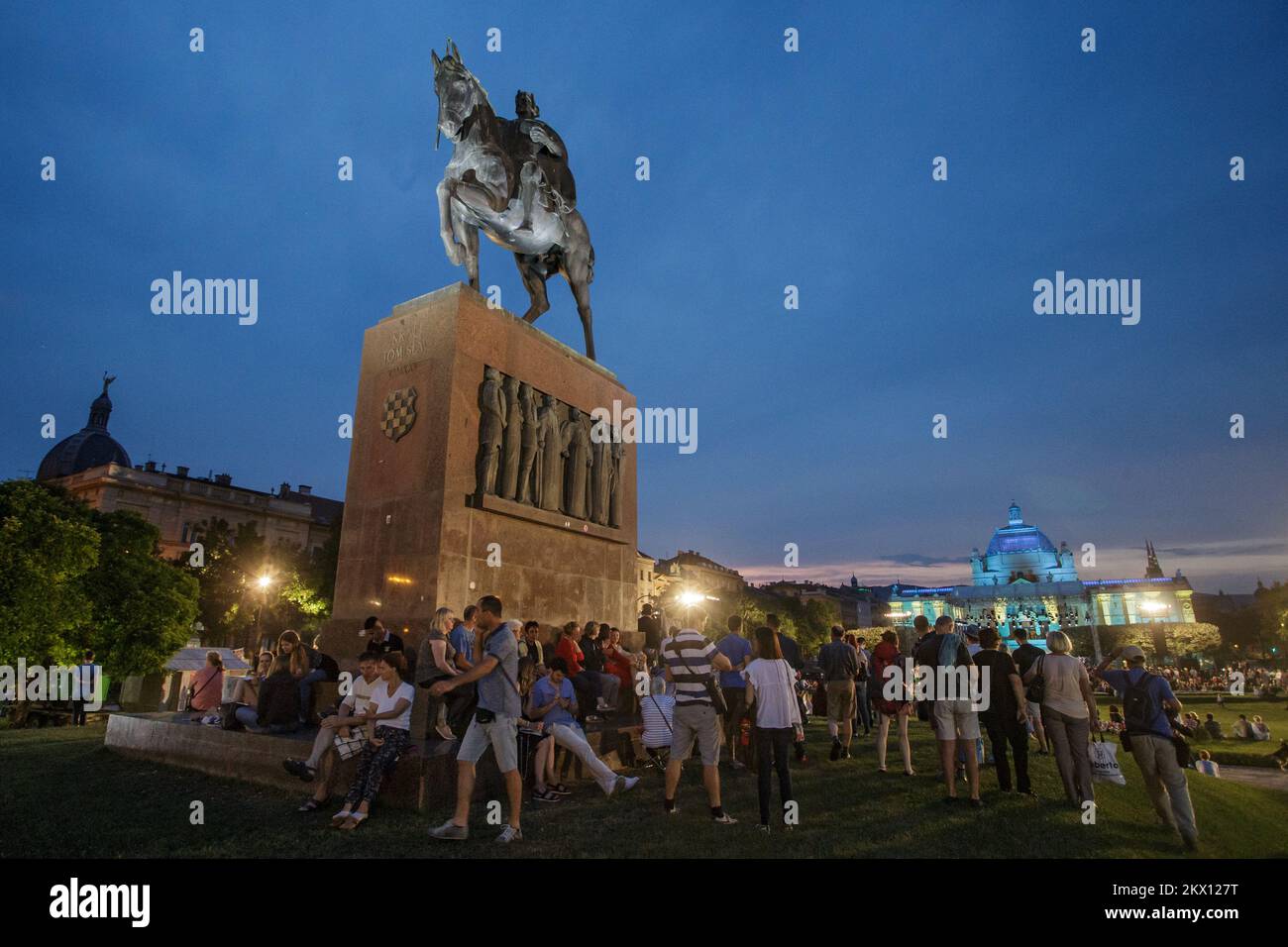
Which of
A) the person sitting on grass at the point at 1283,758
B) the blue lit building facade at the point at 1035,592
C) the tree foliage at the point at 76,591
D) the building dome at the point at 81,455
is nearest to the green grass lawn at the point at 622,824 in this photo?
the person sitting on grass at the point at 1283,758

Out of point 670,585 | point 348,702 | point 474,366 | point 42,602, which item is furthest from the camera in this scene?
point 670,585

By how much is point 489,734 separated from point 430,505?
16.5 feet

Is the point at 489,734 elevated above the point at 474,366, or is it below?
below

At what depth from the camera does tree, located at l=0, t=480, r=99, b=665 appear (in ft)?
76.4

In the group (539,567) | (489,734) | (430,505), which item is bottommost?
(489,734)

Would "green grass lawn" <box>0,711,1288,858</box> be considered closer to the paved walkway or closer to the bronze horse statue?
the bronze horse statue

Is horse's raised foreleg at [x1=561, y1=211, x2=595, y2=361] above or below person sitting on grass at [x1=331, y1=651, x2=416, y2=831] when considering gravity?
above

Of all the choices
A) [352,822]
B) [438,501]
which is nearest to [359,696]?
[352,822]

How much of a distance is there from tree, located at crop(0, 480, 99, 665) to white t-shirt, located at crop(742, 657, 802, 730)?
89.7ft

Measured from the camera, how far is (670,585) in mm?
71562

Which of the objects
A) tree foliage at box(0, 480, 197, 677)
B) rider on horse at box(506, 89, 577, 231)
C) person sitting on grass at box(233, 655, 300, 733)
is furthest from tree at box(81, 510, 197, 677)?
rider on horse at box(506, 89, 577, 231)

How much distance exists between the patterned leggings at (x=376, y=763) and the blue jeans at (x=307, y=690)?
2142 millimetres

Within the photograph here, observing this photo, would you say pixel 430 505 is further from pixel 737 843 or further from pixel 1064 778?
pixel 1064 778
